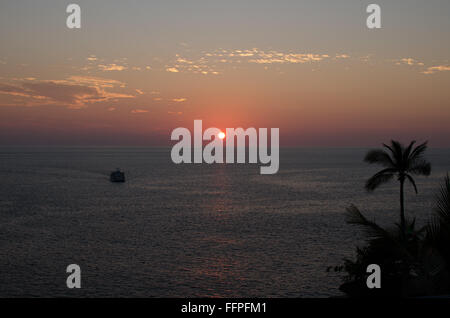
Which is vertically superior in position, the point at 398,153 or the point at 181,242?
the point at 398,153

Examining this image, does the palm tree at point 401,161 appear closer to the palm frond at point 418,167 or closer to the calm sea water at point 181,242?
the palm frond at point 418,167

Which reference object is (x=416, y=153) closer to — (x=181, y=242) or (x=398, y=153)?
(x=398, y=153)

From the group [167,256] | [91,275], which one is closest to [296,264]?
[167,256]

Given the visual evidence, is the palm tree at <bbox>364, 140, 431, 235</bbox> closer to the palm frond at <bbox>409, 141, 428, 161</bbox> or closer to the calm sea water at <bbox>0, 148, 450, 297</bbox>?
the palm frond at <bbox>409, 141, 428, 161</bbox>

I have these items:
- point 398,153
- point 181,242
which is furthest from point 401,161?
point 181,242

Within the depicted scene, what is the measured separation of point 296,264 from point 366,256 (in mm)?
25647

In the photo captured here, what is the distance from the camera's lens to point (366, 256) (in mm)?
17000

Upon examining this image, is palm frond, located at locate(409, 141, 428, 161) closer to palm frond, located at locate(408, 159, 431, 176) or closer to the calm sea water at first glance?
palm frond, located at locate(408, 159, 431, 176)

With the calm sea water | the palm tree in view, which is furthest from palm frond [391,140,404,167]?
the calm sea water

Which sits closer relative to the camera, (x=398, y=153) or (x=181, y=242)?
(x=398, y=153)

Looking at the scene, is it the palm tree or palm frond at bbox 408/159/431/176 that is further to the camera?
palm frond at bbox 408/159/431/176

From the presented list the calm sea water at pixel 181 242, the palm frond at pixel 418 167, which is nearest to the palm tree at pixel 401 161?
the palm frond at pixel 418 167

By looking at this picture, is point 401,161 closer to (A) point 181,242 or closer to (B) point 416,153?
(B) point 416,153

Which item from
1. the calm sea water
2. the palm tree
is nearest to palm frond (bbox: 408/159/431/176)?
the palm tree
